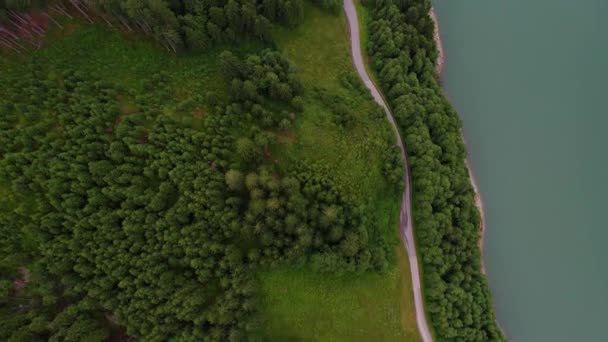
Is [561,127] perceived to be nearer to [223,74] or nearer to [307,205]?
[307,205]

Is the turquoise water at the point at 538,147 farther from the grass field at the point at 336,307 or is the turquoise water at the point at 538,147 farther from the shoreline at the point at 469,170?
the grass field at the point at 336,307

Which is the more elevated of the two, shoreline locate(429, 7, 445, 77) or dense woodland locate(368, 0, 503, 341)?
shoreline locate(429, 7, 445, 77)

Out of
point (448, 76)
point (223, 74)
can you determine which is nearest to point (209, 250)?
point (223, 74)

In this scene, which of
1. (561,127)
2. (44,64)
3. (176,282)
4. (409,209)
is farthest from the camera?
(561,127)

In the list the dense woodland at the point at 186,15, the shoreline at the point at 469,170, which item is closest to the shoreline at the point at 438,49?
the shoreline at the point at 469,170

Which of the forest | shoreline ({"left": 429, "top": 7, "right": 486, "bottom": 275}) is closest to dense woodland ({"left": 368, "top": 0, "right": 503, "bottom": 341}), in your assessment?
shoreline ({"left": 429, "top": 7, "right": 486, "bottom": 275})

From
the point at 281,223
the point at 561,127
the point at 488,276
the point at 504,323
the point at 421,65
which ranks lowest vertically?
the point at 504,323

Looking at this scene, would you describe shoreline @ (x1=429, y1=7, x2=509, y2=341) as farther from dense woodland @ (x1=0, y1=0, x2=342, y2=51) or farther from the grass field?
dense woodland @ (x1=0, y1=0, x2=342, y2=51)
